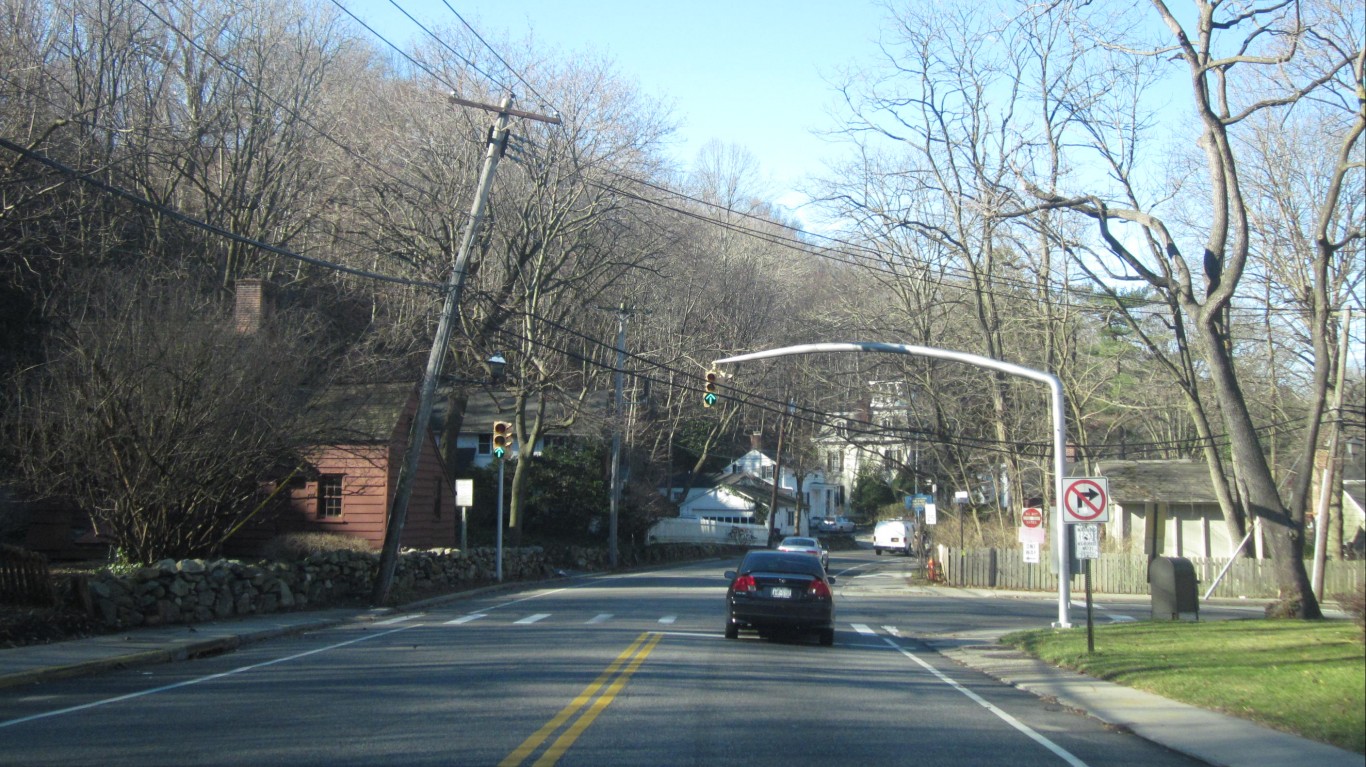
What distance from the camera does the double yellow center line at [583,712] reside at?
8719 mm

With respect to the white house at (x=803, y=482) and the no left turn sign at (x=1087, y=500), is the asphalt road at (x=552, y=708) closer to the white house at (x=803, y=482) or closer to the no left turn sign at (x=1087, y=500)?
the no left turn sign at (x=1087, y=500)

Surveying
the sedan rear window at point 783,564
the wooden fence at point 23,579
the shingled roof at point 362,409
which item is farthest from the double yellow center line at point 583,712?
the shingled roof at point 362,409

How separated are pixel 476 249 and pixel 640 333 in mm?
15563

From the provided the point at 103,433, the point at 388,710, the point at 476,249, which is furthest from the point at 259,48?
the point at 388,710

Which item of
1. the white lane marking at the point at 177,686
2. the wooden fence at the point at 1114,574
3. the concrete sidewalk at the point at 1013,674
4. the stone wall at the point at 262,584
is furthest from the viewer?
the wooden fence at the point at 1114,574

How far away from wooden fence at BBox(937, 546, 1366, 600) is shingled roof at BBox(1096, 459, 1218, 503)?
2.73 m

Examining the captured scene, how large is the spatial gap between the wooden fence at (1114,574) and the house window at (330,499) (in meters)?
21.6

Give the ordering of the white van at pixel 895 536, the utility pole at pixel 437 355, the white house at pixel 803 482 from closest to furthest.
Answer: the utility pole at pixel 437 355 → the white van at pixel 895 536 → the white house at pixel 803 482

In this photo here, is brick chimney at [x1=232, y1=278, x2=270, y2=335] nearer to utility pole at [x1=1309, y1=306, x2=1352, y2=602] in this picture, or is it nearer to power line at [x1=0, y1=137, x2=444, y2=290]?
power line at [x1=0, y1=137, x2=444, y2=290]

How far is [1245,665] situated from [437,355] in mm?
16861

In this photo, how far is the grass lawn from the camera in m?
10.9

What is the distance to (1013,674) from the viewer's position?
51.8 ft

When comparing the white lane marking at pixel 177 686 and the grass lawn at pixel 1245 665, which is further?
the grass lawn at pixel 1245 665

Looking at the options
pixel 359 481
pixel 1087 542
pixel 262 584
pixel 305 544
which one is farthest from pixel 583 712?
pixel 359 481
